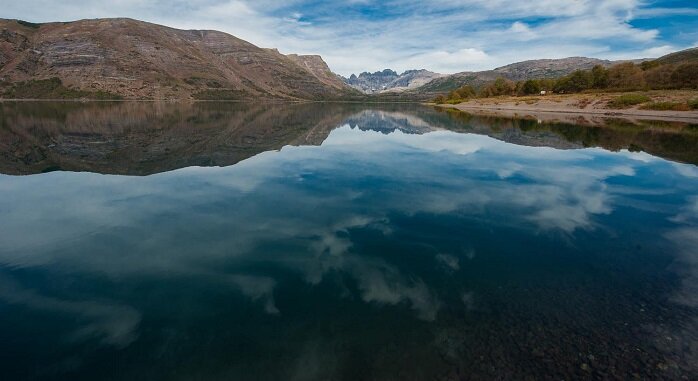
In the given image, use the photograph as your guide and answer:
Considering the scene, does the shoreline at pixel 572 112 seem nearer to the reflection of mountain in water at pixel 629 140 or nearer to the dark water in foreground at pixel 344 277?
the reflection of mountain in water at pixel 629 140


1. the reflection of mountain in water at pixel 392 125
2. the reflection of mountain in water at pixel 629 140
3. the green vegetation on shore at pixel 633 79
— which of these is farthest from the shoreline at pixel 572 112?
the reflection of mountain in water at pixel 392 125

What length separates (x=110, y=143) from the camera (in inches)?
2173

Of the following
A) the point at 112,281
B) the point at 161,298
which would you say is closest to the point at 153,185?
the point at 112,281

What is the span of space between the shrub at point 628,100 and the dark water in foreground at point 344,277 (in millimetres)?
115182

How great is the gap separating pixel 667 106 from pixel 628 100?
43.2 feet

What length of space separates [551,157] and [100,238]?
50.8 meters

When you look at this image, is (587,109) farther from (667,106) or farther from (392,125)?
(392,125)

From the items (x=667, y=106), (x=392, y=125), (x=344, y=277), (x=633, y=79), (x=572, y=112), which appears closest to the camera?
(x=344, y=277)

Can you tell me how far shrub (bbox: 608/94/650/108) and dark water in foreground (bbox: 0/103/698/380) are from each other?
11518 centimetres

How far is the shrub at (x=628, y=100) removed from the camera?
4942 inches

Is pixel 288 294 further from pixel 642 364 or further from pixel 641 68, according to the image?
pixel 641 68

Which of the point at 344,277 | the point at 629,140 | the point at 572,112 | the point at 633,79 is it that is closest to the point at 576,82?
the point at 633,79

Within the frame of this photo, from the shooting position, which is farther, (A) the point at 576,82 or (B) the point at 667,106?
(A) the point at 576,82

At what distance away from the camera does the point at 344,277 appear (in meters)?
15.8
